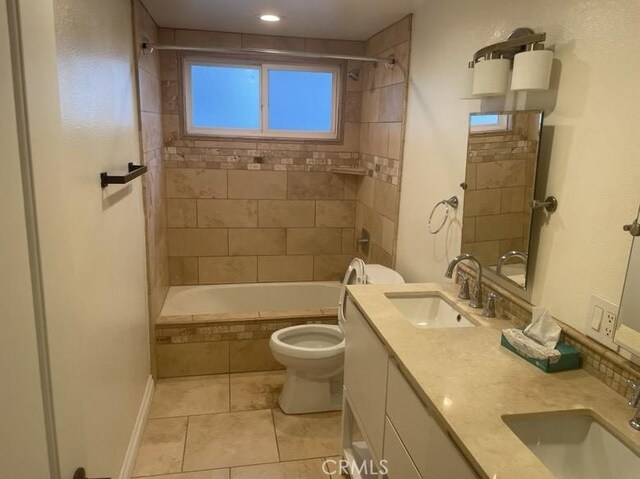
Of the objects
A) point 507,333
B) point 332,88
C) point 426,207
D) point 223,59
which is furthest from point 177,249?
point 507,333

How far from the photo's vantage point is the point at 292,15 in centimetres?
299

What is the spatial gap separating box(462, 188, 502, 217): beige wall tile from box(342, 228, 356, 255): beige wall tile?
6.46ft

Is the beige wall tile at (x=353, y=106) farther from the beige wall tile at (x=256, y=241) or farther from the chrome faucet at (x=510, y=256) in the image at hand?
the chrome faucet at (x=510, y=256)

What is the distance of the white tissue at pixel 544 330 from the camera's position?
1504 millimetres

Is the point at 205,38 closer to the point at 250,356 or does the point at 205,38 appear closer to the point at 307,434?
the point at 250,356

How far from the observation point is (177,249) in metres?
3.88

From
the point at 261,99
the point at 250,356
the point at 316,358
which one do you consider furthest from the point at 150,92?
A: the point at 316,358

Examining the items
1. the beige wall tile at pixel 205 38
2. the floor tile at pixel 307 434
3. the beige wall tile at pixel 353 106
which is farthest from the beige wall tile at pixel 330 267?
the beige wall tile at pixel 205 38

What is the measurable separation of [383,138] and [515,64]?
1.77 meters

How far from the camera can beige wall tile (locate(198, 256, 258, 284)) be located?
3969 millimetres

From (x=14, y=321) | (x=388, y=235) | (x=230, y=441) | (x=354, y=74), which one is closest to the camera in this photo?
(x=14, y=321)

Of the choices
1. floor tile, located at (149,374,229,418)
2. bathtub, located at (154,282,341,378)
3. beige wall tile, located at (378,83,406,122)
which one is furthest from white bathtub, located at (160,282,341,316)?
beige wall tile, located at (378,83,406,122)

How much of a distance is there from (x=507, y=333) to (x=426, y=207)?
1211 millimetres

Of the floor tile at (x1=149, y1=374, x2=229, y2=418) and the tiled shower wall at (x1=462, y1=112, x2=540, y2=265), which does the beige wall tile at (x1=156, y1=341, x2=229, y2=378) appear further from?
the tiled shower wall at (x1=462, y1=112, x2=540, y2=265)
